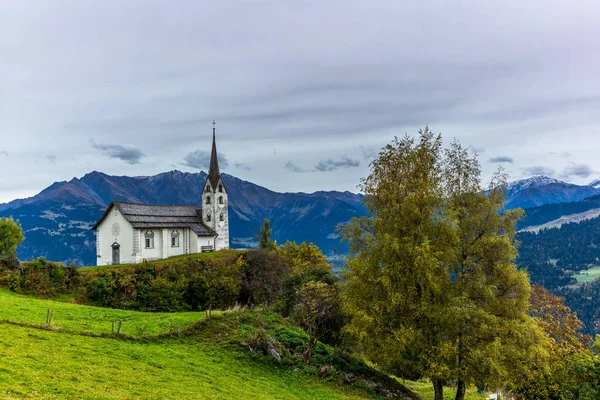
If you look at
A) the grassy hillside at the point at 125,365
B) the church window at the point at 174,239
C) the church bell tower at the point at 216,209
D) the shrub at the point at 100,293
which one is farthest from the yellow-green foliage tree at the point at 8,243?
the church bell tower at the point at 216,209

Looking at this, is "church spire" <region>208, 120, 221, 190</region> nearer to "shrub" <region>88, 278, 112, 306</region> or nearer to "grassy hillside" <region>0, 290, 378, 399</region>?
"shrub" <region>88, 278, 112, 306</region>

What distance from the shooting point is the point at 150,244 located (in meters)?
74.9

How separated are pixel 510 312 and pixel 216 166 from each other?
235 ft

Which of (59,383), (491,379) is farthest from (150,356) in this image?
(491,379)

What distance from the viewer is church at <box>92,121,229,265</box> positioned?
241 ft

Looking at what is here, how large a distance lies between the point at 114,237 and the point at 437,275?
60.8 m

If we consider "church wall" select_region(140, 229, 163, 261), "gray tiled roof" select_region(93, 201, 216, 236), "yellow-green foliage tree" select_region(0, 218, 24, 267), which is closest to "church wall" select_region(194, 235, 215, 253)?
"gray tiled roof" select_region(93, 201, 216, 236)

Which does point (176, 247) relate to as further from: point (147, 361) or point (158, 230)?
point (147, 361)

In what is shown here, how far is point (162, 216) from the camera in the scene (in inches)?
3137

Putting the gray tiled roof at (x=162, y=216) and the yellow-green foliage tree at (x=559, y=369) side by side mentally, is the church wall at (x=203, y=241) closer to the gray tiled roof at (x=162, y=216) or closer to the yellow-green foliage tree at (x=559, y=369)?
the gray tiled roof at (x=162, y=216)

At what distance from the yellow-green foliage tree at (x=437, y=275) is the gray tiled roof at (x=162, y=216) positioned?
51547 millimetres

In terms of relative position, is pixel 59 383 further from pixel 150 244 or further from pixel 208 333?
pixel 150 244

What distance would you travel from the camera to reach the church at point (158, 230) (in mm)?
73438

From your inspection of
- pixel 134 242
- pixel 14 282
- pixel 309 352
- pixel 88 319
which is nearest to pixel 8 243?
pixel 14 282
